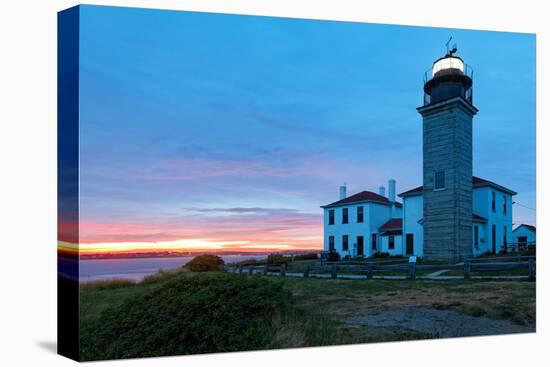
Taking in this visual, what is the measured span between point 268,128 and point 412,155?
325cm

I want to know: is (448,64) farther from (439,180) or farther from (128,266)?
(128,266)

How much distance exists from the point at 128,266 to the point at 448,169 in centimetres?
741

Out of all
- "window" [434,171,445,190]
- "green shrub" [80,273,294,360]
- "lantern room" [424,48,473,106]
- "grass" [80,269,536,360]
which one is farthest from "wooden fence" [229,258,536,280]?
"lantern room" [424,48,473,106]

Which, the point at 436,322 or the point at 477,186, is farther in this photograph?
the point at 477,186

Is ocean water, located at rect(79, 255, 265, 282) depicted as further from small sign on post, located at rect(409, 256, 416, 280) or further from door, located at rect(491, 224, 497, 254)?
door, located at rect(491, 224, 497, 254)

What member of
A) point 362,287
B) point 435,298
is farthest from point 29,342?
point 435,298

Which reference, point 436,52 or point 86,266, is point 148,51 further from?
point 436,52

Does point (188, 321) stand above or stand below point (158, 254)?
below

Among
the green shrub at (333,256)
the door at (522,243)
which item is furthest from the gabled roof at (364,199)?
the door at (522,243)

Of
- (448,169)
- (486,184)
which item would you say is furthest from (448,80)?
(486,184)

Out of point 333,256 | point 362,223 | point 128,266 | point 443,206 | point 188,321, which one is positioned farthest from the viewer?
point 443,206

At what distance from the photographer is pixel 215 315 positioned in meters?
9.77

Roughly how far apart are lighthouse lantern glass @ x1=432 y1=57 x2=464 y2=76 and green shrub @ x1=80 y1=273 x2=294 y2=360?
A: 5442 millimetres

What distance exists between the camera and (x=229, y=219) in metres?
10.5
